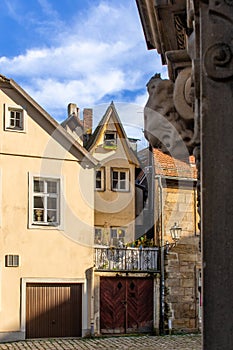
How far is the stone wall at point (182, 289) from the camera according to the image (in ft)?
67.5

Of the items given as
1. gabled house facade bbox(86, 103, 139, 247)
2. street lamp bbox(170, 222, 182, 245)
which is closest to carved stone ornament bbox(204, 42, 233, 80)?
street lamp bbox(170, 222, 182, 245)

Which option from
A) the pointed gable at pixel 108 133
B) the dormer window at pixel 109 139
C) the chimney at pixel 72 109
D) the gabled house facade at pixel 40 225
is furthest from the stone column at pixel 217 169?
the chimney at pixel 72 109

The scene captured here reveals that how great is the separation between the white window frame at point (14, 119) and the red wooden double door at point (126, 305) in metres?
5.20

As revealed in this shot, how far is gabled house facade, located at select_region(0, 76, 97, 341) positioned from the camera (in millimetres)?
18688

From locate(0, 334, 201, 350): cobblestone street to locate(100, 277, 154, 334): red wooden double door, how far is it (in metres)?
0.72

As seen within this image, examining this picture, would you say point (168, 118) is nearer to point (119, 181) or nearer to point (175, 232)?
point (175, 232)

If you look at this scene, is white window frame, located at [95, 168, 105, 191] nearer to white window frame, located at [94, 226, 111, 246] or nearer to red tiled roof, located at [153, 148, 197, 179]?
white window frame, located at [94, 226, 111, 246]

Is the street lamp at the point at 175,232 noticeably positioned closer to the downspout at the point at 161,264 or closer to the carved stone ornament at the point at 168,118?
the downspout at the point at 161,264

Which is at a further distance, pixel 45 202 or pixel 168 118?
pixel 45 202

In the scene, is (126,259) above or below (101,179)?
below

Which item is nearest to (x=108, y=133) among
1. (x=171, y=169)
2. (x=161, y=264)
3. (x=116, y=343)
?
(x=171, y=169)

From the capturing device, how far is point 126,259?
20.6 metres

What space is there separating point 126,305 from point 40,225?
378 centimetres

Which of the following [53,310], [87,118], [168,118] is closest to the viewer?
[168,118]
